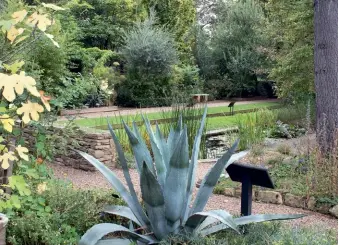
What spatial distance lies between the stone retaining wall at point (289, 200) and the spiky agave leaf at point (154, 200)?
7.55 ft

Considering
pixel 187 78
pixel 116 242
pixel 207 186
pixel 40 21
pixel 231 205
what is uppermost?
pixel 187 78

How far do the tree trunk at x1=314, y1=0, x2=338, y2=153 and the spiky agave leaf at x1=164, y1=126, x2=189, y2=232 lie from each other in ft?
12.1

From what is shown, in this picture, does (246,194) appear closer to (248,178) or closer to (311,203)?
(248,178)

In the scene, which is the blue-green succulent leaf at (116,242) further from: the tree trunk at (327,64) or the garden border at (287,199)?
the tree trunk at (327,64)

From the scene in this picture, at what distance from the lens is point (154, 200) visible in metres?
3.03

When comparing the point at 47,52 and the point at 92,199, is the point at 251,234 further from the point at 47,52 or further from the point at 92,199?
the point at 47,52

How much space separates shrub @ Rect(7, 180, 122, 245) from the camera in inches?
140

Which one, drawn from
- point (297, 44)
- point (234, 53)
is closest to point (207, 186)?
→ point (297, 44)

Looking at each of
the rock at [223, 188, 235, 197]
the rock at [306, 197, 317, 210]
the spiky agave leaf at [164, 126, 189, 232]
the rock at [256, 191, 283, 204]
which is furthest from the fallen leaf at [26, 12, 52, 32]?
the rock at [223, 188, 235, 197]

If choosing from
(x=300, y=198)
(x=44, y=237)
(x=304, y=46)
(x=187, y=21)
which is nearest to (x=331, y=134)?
(x=300, y=198)

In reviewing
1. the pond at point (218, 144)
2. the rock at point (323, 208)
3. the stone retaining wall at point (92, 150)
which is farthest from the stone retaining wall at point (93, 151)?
the rock at point (323, 208)

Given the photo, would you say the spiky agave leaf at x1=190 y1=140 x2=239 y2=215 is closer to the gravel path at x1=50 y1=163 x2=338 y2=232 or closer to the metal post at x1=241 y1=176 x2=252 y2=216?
the metal post at x1=241 y1=176 x2=252 y2=216

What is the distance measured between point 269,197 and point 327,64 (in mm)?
2180

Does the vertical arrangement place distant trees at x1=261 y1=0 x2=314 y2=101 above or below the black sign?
above
